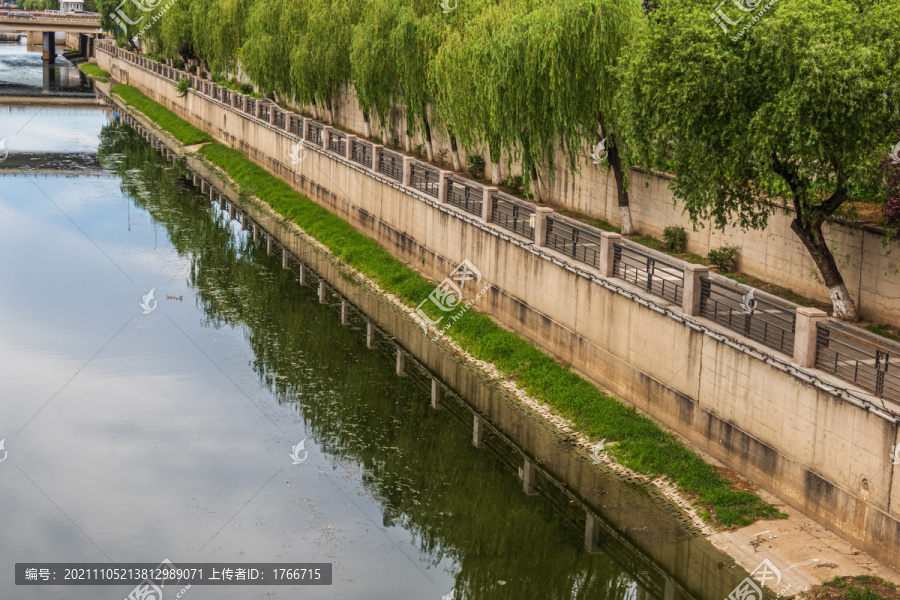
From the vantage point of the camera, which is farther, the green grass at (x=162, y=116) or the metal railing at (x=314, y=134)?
the green grass at (x=162, y=116)

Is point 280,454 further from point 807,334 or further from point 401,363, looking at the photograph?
point 807,334

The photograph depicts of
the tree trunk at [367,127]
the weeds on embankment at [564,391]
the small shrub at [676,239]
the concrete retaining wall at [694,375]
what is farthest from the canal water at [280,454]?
the tree trunk at [367,127]

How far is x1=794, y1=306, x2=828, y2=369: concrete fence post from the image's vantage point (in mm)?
16125

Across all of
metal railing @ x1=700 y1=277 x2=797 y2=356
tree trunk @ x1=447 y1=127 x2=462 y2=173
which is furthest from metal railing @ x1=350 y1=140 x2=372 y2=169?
metal railing @ x1=700 y1=277 x2=797 y2=356

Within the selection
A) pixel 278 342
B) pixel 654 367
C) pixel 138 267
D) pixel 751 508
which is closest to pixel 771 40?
pixel 654 367

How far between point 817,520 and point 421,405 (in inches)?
352

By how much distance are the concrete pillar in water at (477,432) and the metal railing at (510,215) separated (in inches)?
198

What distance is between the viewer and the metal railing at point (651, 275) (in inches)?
781

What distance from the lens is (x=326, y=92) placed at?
46156mm

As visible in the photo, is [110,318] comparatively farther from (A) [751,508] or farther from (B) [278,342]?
(A) [751,508]

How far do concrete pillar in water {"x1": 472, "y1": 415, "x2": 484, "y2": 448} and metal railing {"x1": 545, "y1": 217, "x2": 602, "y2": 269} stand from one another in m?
3.84

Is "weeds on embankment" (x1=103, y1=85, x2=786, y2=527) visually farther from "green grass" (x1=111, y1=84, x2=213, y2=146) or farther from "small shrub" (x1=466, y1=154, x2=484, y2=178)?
"green grass" (x1=111, y1=84, x2=213, y2=146)

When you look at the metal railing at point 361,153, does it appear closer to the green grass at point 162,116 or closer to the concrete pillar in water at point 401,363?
the concrete pillar in water at point 401,363

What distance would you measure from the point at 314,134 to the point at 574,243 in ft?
67.8
